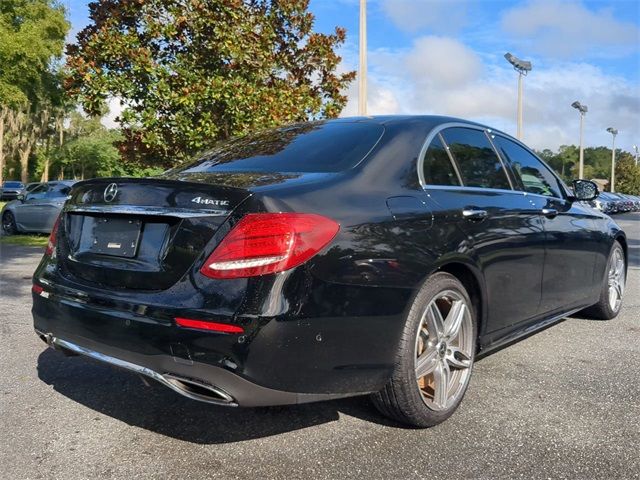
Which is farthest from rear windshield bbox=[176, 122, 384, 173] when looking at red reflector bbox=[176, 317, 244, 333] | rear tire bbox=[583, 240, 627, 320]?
rear tire bbox=[583, 240, 627, 320]

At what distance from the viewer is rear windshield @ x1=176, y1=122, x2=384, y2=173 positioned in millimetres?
3182

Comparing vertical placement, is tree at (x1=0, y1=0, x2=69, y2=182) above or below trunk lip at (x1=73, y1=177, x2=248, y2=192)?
above

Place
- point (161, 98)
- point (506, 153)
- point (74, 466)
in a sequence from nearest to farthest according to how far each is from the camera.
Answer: point (74, 466)
point (506, 153)
point (161, 98)

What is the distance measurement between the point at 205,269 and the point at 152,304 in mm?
295

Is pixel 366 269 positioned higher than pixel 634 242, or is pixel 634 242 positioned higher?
pixel 366 269

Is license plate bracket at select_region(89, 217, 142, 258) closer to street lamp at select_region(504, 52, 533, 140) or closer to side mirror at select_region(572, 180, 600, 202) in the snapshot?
side mirror at select_region(572, 180, 600, 202)

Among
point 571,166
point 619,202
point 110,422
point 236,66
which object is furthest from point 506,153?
point 571,166

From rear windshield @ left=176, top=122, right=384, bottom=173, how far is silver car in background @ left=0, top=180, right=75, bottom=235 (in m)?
11.1

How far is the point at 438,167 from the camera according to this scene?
344 cm

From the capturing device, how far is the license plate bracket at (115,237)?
9.24 feet

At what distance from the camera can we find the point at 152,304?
8.59 ft

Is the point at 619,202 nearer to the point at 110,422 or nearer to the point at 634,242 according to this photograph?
the point at 634,242

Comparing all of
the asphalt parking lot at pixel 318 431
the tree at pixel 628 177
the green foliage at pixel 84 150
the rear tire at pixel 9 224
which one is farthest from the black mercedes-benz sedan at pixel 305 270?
the tree at pixel 628 177

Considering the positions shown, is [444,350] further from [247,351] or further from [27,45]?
[27,45]
